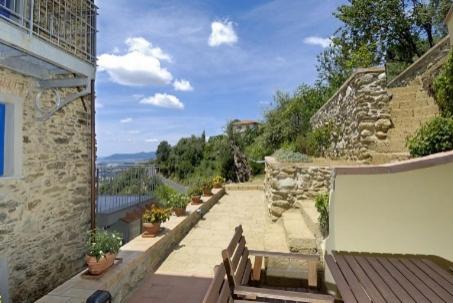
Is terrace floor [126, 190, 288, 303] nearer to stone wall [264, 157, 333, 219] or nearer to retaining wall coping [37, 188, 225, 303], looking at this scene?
retaining wall coping [37, 188, 225, 303]

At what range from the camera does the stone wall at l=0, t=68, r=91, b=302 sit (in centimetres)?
464

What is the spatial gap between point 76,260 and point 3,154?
8.96ft

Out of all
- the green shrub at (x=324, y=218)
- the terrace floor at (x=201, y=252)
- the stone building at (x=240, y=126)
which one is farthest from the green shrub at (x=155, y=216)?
the stone building at (x=240, y=126)

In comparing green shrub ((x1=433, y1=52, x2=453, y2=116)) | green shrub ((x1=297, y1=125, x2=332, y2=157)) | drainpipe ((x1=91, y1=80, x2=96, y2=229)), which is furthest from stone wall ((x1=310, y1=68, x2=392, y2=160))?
drainpipe ((x1=91, y1=80, x2=96, y2=229))

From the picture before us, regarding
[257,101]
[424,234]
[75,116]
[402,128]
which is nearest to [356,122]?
[402,128]

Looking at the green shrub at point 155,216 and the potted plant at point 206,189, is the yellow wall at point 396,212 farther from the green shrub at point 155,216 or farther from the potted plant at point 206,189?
the potted plant at point 206,189

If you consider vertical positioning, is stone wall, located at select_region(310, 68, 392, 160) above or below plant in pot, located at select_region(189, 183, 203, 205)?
above

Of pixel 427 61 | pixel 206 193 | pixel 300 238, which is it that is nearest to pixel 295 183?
pixel 300 238

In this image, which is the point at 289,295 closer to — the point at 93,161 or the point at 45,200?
the point at 45,200

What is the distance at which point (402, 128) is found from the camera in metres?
6.47

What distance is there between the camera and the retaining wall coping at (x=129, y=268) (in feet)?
11.1

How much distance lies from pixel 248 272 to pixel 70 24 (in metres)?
5.94

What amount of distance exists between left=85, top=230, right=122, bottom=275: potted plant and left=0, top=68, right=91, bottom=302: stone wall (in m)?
1.50

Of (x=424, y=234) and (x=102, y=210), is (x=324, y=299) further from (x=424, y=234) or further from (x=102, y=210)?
(x=102, y=210)
